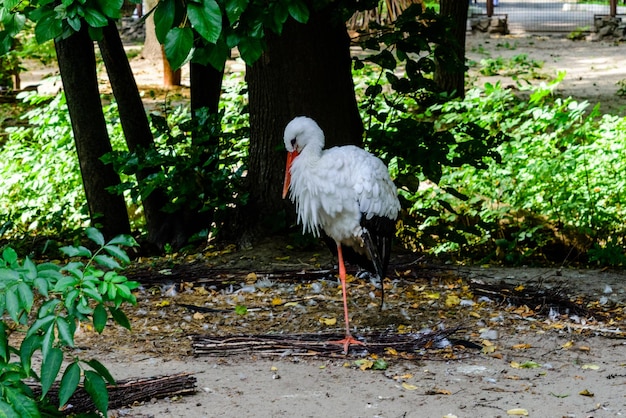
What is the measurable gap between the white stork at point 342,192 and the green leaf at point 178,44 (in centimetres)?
231

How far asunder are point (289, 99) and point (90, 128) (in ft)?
6.45

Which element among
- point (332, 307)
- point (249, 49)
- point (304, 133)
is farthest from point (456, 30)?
point (249, 49)

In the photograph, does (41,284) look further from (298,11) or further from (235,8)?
(298,11)

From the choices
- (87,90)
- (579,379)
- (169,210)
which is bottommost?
(579,379)

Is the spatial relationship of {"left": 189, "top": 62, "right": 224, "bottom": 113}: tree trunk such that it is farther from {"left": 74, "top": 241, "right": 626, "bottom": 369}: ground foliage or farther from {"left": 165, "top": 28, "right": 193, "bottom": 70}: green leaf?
{"left": 165, "top": 28, "right": 193, "bottom": 70}: green leaf

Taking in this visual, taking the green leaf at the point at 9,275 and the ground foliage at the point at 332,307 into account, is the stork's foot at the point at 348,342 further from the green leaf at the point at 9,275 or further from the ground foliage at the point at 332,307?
the green leaf at the point at 9,275

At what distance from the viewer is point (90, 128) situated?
7.51m

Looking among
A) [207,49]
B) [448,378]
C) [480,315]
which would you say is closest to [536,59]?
[480,315]

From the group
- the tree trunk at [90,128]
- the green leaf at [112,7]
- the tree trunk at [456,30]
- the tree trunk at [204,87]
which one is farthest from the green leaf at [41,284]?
the tree trunk at [456,30]

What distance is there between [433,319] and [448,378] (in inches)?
40.2

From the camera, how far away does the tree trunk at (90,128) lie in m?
7.32

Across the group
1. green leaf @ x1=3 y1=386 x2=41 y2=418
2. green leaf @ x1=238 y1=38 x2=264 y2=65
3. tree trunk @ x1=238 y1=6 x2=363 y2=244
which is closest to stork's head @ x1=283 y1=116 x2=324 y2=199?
tree trunk @ x1=238 y1=6 x2=363 y2=244

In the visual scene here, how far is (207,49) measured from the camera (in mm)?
3195

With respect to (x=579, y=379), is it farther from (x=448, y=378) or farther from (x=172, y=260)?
(x=172, y=260)
